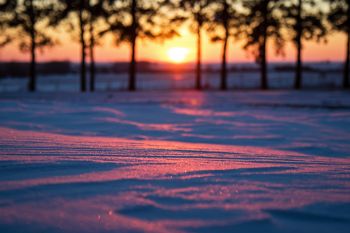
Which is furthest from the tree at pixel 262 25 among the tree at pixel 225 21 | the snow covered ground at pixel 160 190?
the snow covered ground at pixel 160 190

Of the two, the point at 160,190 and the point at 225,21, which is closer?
the point at 160,190

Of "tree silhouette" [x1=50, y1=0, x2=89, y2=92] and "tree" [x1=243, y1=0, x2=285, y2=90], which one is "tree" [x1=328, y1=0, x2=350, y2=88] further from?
"tree silhouette" [x1=50, y1=0, x2=89, y2=92]

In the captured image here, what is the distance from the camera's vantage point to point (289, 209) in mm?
1940

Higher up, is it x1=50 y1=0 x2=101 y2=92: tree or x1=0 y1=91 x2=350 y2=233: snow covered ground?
x1=50 y1=0 x2=101 y2=92: tree

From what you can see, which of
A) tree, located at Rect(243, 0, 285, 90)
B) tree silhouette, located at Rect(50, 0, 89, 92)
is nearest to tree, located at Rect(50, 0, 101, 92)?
tree silhouette, located at Rect(50, 0, 89, 92)

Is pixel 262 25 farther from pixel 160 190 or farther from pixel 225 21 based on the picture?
pixel 160 190

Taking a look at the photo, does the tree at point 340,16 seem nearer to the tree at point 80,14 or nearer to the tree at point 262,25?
the tree at point 262,25

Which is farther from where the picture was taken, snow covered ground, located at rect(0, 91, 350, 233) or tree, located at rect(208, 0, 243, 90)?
tree, located at rect(208, 0, 243, 90)

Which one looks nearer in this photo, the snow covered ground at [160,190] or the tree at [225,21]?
the snow covered ground at [160,190]

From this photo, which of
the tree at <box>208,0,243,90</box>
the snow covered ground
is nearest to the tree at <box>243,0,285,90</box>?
the tree at <box>208,0,243,90</box>

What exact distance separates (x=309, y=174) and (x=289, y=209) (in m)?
0.85

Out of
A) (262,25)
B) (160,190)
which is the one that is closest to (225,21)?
(262,25)

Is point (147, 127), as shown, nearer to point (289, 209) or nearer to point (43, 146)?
point (43, 146)

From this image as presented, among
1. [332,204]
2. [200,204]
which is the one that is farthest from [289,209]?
[200,204]
